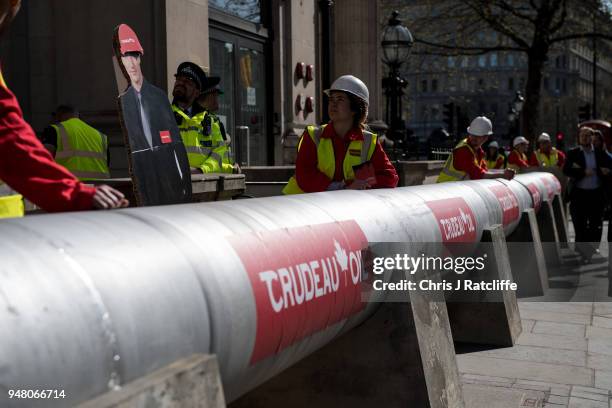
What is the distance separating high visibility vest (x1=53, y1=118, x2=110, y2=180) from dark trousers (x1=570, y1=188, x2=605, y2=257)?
7.49 metres

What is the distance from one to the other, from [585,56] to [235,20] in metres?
120

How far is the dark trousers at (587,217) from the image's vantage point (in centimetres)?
1345

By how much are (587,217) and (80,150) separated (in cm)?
794

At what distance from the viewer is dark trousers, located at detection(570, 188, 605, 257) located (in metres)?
13.5

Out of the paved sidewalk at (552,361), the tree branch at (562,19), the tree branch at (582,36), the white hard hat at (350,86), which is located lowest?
the paved sidewalk at (552,361)

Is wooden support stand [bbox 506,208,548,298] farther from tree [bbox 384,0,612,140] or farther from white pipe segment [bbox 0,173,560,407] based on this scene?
tree [bbox 384,0,612,140]

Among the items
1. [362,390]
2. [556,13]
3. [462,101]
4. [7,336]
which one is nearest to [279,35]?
[362,390]

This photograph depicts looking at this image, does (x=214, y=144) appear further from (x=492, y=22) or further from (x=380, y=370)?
(x=492, y=22)

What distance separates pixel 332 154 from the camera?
7.00m

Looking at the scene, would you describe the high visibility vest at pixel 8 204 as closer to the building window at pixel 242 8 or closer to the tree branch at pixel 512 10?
the building window at pixel 242 8

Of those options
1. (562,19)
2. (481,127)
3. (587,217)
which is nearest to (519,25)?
(562,19)

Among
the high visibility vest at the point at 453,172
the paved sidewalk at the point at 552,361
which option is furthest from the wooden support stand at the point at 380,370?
the high visibility vest at the point at 453,172

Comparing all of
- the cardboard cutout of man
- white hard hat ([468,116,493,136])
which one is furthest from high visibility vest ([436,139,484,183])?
the cardboard cutout of man

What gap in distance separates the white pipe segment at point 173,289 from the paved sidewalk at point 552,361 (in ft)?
6.59
